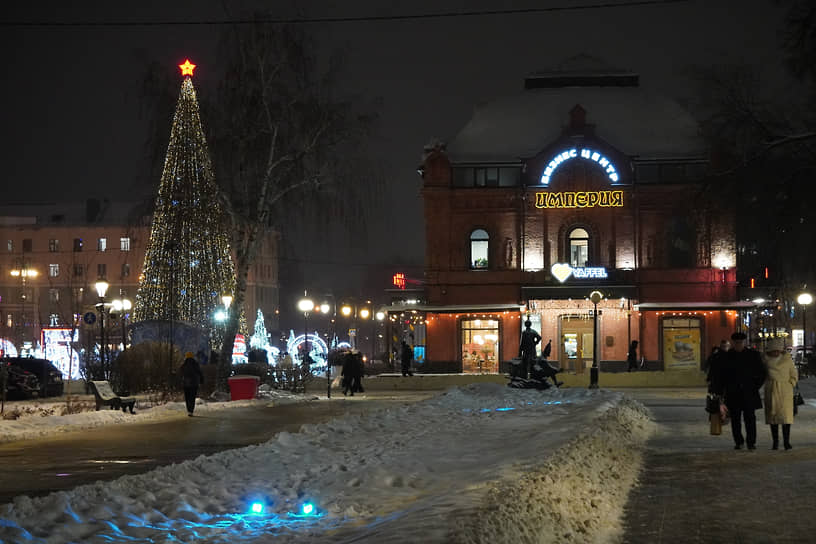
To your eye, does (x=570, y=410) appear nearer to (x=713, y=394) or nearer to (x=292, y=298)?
(x=713, y=394)

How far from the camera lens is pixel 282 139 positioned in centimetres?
4016

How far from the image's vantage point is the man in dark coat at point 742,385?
61.3ft

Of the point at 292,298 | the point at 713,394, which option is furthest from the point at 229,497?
the point at 292,298

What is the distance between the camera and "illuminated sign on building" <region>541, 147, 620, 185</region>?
191 feet

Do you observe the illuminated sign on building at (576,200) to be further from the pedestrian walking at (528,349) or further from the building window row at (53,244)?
the building window row at (53,244)

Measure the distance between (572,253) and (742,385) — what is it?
4073cm

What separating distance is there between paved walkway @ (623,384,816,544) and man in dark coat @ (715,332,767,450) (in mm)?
403

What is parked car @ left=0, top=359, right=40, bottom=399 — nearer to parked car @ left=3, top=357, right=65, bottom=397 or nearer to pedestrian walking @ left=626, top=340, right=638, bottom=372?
parked car @ left=3, top=357, right=65, bottom=397

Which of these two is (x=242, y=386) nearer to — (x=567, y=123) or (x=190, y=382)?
(x=190, y=382)

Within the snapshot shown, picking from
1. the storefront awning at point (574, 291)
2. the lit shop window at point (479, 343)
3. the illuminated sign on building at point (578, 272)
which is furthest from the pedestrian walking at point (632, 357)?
the lit shop window at point (479, 343)

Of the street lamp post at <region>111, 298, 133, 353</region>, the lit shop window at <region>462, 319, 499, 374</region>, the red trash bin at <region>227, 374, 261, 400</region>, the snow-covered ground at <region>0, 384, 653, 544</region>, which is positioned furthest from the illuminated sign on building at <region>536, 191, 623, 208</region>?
the snow-covered ground at <region>0, 384, 653, 544</region>

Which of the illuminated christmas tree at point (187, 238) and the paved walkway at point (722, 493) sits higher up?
the illuminated christmas tree at point (187, 238)

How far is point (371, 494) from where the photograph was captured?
1273cm

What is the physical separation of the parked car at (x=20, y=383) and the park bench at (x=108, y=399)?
422 inches
